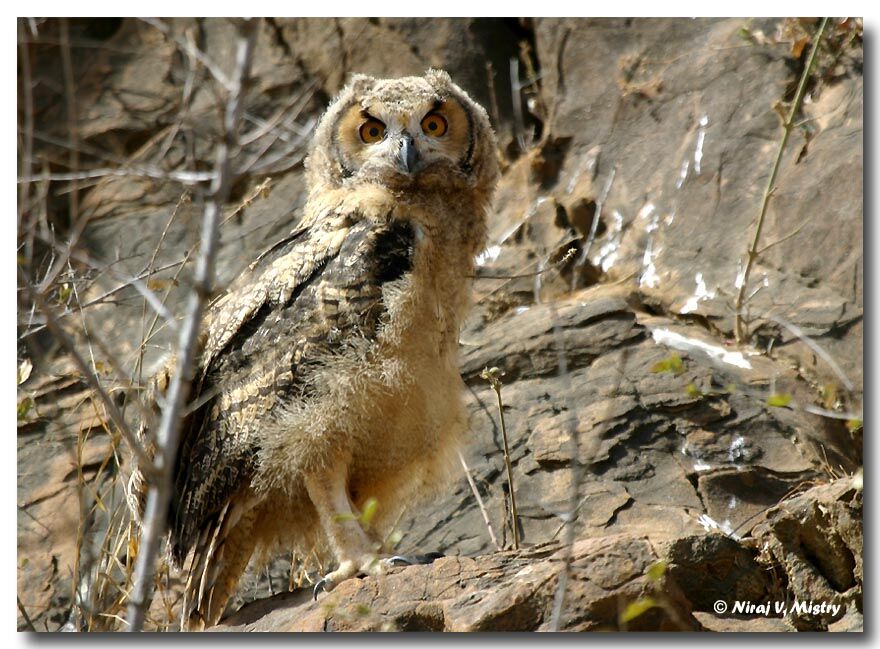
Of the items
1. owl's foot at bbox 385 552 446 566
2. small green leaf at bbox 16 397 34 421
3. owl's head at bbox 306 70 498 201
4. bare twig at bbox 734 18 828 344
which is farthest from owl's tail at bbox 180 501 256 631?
bare twig at bbox 734 18 828 344

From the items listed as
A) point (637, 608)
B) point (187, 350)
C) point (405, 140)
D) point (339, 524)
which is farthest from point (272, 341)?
point (637, 608)

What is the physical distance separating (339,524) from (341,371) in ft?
1.55

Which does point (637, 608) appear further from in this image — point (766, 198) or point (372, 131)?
point (766, 198)

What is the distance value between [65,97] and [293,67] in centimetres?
127

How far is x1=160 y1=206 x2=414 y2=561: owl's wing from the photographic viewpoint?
3389 millimetres

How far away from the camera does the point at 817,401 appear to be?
14.3 feet

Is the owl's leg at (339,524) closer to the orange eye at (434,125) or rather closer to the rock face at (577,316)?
the rock face at (577,316)

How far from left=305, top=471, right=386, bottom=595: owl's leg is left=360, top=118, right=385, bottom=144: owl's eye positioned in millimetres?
1193

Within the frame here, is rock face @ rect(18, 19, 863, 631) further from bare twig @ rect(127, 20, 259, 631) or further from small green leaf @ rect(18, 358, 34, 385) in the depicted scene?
bare twig @ rect(127, 20, 259, 631)

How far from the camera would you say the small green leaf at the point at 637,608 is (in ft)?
8.32

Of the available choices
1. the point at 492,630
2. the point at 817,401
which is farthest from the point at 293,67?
the point at 492,630

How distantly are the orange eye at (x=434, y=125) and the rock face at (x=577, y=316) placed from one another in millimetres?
415

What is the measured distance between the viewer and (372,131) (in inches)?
153

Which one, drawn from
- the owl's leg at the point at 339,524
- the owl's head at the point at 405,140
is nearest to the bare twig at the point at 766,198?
the owl's head at the point at 405,140
